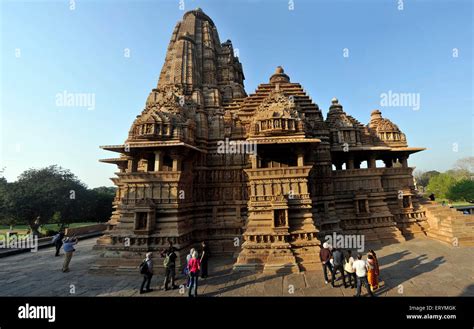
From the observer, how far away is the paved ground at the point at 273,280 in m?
9.19

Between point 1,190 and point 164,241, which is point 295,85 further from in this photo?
point 1,190

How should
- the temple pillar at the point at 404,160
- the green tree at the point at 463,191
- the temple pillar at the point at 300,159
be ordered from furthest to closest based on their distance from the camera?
the green tree at the point at 463,191, the temple pillar at the point at 404,160, the temple pillar at the point at 300,159

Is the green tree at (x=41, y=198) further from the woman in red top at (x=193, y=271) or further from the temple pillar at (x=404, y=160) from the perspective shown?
the temple pillar at (x=404, y=160)

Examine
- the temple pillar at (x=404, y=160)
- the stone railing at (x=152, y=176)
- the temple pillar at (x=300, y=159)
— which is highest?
the temple pillar at (x=404, y=160)

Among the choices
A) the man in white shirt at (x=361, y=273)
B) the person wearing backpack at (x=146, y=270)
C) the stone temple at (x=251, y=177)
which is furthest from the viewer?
the stone temple at (x=251, y=177)

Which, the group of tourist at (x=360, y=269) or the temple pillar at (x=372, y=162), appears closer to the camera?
the group of tourist at (x=360, y=269)

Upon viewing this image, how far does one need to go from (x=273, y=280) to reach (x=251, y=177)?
5.35 metres

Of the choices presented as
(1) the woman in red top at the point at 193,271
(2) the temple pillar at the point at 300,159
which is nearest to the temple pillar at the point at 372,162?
(2) the temple pillar at the point at 300,159

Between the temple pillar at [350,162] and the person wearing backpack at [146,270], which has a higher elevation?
the temple pillar at [350,162]

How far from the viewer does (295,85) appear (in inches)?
765

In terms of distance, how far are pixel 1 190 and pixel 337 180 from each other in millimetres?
42431

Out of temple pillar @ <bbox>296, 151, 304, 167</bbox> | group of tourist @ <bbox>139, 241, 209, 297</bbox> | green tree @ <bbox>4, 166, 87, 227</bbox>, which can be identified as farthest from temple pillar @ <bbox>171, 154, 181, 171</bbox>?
green tree @ <bbox>4, 166, 87, 227</bbox>

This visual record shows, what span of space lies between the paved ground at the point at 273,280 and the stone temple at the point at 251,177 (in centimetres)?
108

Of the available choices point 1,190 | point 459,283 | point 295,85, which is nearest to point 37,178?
point 1,190
